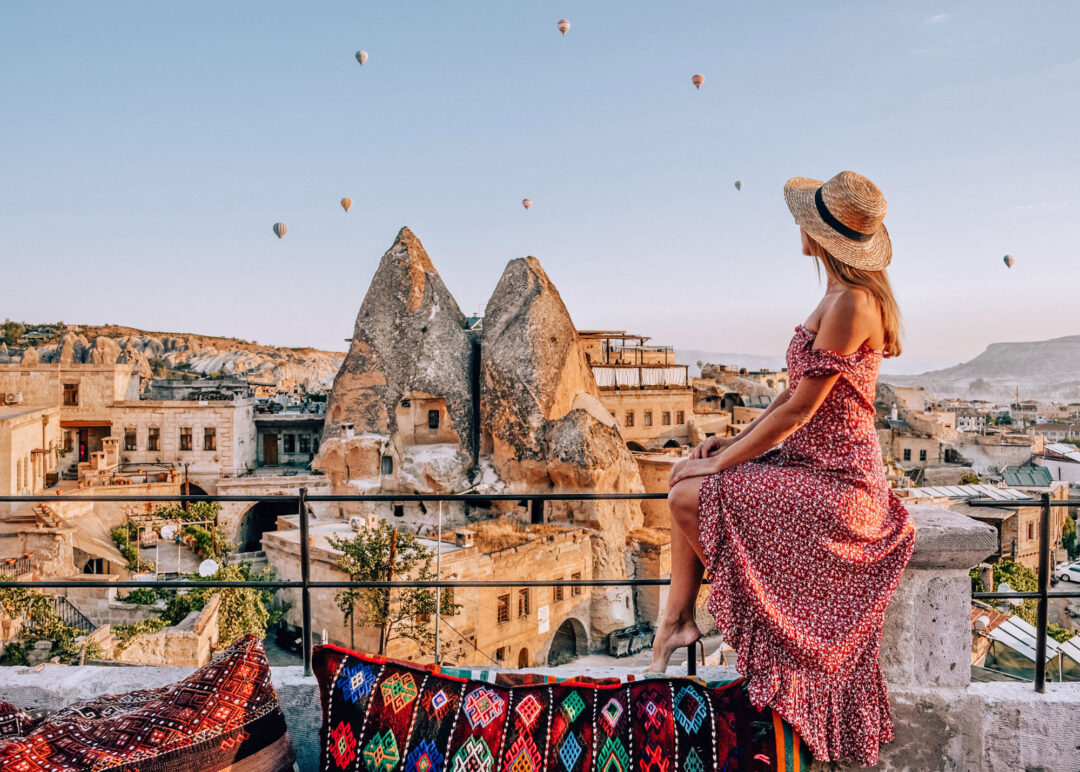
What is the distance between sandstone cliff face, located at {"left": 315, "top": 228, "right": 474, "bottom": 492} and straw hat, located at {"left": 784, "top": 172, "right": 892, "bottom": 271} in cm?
3073

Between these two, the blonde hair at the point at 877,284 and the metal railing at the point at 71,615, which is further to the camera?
the metal railing at the point at 71,615

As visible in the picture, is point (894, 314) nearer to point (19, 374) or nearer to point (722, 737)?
point (722, 737)

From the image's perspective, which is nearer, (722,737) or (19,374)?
(722,737)

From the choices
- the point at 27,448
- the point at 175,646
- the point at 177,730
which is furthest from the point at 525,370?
the point at 177,730

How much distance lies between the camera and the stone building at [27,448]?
26.0 meters

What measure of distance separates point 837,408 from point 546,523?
27.4 metres

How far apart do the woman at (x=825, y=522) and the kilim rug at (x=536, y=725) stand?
0.13m

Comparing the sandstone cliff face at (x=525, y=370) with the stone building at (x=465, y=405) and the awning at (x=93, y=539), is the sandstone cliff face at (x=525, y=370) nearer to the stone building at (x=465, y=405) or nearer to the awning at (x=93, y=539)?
the stone building at (x=465, y=405)

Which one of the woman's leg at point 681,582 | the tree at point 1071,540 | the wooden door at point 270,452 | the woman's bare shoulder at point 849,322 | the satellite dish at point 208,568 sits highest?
the woman's bare shoulder at point 849,322

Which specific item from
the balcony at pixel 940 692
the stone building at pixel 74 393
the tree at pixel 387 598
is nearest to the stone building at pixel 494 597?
the tree at pixel 387 598

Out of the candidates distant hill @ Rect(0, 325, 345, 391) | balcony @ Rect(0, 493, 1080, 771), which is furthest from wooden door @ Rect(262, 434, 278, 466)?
balcony @ Rect(0, 493, 1080, 771)

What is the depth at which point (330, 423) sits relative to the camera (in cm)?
3500

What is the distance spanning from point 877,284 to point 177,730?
2.35 metres

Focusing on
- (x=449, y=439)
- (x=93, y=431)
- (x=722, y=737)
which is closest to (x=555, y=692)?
(x=722, y=737)
